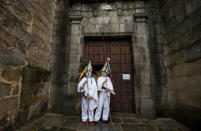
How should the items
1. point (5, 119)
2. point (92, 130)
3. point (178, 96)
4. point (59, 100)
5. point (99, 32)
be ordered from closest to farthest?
1. point (5, 119)
2. point (92, 130)
3. point (178, 96)
4. point (59, 100)
5. point (99, 32)

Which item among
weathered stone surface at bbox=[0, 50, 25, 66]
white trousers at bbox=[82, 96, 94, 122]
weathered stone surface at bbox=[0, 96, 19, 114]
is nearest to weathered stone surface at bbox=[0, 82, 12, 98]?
weathered stone surface at bbox=[0, 96, 19, 114]

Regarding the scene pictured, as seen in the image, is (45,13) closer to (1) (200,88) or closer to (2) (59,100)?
(2) (59,100)

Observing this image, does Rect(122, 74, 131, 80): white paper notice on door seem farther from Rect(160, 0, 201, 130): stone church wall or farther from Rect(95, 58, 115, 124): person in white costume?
Rect(160, 0, 201, 130): stone church wall

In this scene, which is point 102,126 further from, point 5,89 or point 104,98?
point 5,89

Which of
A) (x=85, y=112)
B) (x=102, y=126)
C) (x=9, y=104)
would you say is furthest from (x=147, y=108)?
(x=9, y=104)

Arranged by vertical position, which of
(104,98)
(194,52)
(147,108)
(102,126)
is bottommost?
(102,126)

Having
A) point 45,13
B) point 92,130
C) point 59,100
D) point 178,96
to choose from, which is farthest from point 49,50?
point 178,96

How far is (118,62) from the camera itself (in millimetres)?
3861

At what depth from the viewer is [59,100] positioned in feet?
11.6

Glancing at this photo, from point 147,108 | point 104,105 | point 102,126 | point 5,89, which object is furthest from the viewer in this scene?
point 147,108

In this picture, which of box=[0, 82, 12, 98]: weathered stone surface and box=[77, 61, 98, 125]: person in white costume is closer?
box=[0, 82, 12, 98]: weathered stone surface

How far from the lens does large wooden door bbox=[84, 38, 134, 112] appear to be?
3.62m

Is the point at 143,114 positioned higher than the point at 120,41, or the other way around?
the point at 120,41

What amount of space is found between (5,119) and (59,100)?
1538mm
